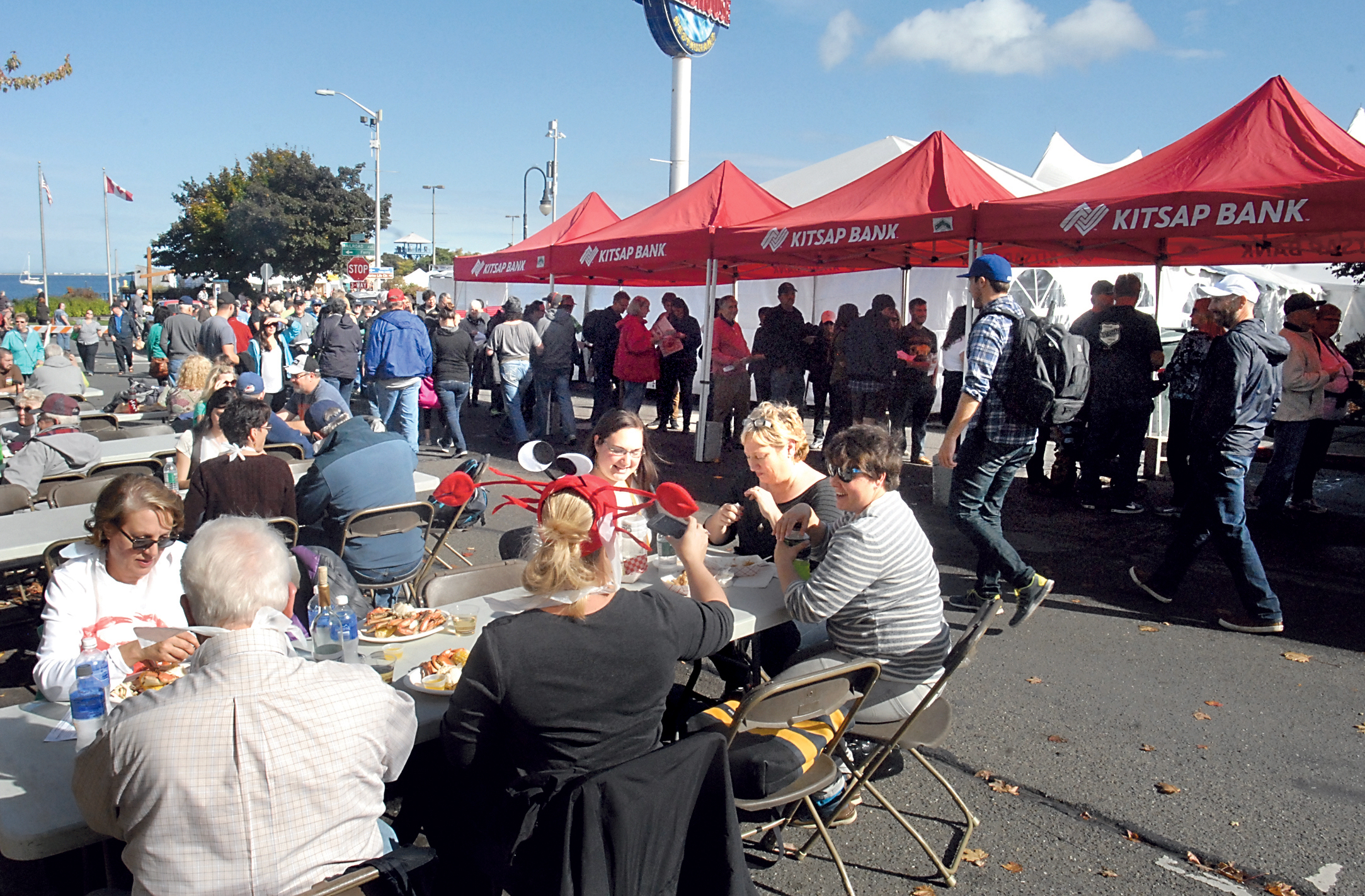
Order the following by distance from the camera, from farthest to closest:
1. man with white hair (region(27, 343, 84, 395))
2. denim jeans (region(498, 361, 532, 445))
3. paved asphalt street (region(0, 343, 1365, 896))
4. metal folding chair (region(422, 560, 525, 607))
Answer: denim jeans (region(498, 361, 532, 445))
man with white hair (region(27, 343, 84, 395))
metal folding chair (region(422, 560, 525, 607))
paved asphalt street (region(0, 343, 1365, 896))

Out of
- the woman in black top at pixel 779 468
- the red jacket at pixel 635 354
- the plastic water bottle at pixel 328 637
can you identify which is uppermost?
the red jacket at pixel 635 354

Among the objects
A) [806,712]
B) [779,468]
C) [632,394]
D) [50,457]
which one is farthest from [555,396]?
[806,712]

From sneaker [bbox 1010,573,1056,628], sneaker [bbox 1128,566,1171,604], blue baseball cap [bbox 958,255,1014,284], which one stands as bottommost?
sneaker [bbox 1128,566,1171,604]

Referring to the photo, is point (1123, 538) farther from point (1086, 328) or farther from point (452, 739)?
point (452, 739)

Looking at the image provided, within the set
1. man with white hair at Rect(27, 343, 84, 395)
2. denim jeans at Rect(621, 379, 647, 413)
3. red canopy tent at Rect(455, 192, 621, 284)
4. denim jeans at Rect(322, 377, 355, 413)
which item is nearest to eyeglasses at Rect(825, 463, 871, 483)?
denim jeans at Rect(621, 379, 647, 413)

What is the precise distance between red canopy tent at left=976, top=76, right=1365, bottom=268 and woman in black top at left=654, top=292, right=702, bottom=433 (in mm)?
4666

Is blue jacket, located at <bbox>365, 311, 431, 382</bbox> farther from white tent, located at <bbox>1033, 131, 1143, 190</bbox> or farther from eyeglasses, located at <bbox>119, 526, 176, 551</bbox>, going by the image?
white tent, located at <bbox>1033, 131, 1143, 190</bbox>

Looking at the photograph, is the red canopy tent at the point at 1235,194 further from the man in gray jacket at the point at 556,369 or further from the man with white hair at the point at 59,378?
the man with white hair at the point at 59,378

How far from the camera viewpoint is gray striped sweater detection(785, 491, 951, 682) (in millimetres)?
2977

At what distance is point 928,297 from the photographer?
47.4ft

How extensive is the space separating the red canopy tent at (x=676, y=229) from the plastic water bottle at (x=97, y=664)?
26.3ft

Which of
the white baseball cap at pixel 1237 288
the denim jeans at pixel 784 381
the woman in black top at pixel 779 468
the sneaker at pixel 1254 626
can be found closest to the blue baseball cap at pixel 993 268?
the white baseball cap at pixel 1237 288

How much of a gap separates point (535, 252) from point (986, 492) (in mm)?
9059

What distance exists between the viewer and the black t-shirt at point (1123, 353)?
7.71 meters
